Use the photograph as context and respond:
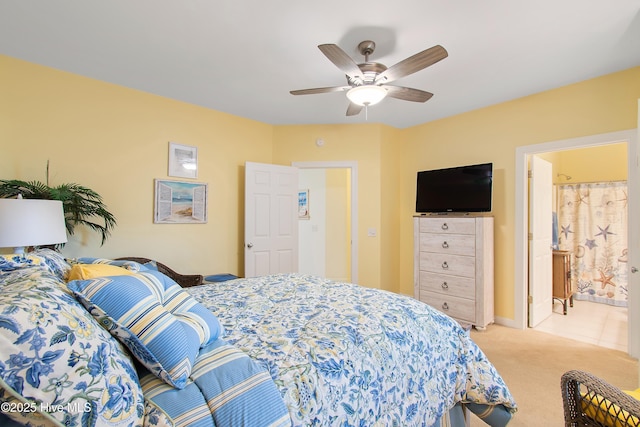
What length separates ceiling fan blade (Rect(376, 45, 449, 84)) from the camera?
1.78m

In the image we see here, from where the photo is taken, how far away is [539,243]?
346 cm

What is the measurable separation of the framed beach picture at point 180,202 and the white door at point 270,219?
53 centimetres

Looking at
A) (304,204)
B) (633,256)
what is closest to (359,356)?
(633,256)

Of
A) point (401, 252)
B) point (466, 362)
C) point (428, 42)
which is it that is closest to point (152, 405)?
point (466, 362)

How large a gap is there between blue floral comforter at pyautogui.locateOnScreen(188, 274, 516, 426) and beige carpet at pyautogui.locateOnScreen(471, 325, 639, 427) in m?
0.66

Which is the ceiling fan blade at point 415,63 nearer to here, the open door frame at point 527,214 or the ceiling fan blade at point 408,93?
the ceiling fan blade at point 408,93

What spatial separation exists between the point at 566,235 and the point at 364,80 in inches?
178

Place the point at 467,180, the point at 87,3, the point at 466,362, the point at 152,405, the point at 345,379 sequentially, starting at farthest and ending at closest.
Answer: the point at 467,180, the point at 87,3, the point at 466,362, the point at 345,379, the point at 152,405

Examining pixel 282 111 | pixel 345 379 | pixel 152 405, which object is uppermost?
pixel 282 111

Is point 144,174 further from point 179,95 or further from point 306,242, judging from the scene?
point 306,242

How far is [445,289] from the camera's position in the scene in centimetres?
354

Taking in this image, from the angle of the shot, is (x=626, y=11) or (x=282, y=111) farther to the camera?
(x=282, y=111)

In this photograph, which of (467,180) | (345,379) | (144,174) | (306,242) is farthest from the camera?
(306,242)

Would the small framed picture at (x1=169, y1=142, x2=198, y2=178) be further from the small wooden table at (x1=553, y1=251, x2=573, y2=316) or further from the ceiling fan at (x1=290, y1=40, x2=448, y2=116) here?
the small wooden table at (x1=553, y1=251, x2=573, y2=316)
